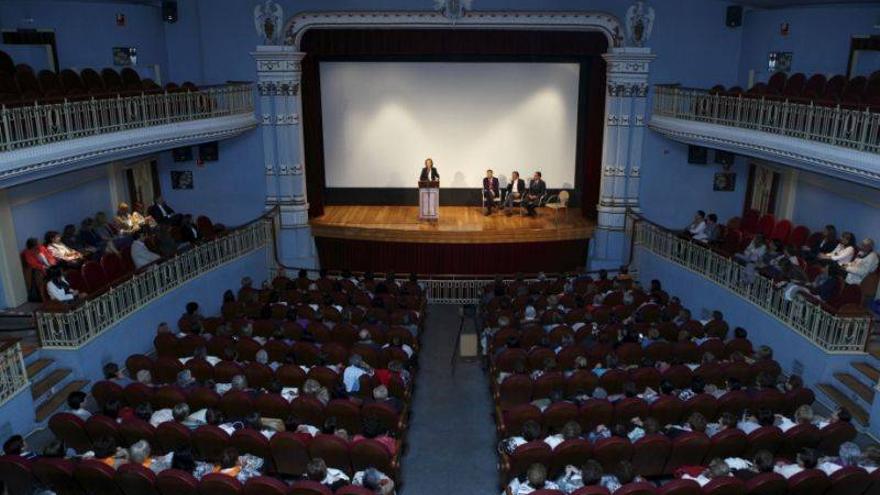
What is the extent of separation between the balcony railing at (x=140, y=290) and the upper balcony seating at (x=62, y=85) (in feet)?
10.1

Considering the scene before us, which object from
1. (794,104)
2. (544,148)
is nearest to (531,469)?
(794,104)

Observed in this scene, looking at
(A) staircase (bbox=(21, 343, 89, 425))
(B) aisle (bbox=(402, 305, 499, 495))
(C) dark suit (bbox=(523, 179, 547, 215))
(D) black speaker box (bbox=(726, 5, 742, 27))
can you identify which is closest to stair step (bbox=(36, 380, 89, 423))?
(A) staircase (bbox=(21, 343, 89, 425))

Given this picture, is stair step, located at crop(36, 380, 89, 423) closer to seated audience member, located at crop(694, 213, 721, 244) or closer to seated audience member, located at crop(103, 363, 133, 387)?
seated audience member, located at crop(103, 363, 133, 387)

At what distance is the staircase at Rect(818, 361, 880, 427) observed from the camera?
9.04 m

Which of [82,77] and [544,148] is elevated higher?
[82,77]

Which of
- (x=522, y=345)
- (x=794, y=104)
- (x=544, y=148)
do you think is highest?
(x=794, y=104)

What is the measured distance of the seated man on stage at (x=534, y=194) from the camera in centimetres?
1714

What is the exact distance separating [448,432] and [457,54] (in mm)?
10215

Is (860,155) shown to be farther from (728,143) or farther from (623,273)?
(623,273)

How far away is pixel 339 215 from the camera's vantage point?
17.7 metres

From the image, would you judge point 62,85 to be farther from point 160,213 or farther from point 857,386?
point 857,386

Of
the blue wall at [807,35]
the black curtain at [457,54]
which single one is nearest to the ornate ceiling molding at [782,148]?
the black curtain at [457,54]

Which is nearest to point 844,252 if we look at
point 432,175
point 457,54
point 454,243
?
point 454,243

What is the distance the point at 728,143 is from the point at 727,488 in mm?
8896
